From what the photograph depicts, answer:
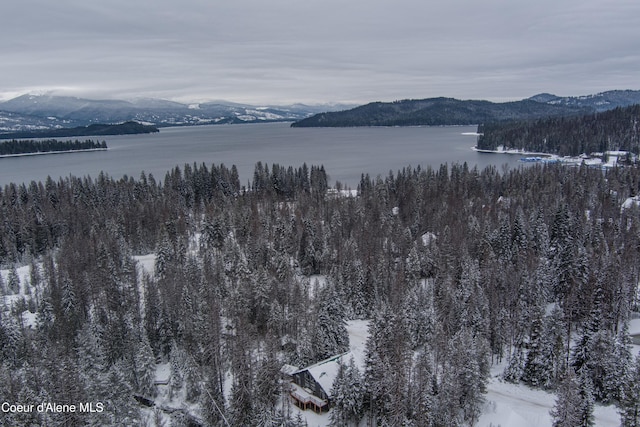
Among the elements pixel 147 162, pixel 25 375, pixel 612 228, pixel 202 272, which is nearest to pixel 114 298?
pixel 202 272

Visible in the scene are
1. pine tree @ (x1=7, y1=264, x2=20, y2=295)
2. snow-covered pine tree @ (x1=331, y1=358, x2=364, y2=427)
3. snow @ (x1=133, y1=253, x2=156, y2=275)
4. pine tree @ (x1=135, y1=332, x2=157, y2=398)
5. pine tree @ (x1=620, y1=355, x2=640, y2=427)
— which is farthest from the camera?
snow @ (x1=133, y1=253, x2=156, y2=275)

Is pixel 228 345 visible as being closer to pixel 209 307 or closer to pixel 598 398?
pixel 209 307

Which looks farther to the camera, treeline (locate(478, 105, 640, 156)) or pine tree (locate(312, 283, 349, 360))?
treeline (locate(478, 105, 640, 156))

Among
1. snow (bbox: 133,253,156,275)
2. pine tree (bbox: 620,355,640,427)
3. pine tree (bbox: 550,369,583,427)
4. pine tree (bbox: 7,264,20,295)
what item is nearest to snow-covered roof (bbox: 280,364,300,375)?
pine tree (bbox: 550,369,583,427)

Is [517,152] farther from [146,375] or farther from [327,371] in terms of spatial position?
[146,375]

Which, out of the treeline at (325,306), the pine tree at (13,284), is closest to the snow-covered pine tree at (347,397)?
the treeline at (325,306)

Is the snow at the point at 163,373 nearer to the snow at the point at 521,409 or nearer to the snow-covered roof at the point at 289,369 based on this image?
the snow-covered roof at the point at 289,369

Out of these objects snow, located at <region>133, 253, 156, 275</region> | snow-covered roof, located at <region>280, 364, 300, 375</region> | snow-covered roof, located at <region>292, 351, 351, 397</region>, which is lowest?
snow-covered roof, located at <region>280, 364, 300, 375</region>

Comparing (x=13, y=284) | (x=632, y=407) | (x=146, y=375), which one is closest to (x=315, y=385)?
(x=146, y=375)

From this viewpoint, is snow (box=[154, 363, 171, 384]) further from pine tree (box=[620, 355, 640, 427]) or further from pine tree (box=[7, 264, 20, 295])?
pine tree (box=[620, 355, 640, 427])
